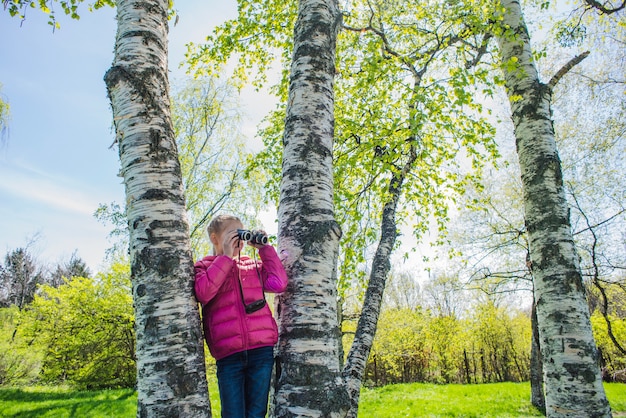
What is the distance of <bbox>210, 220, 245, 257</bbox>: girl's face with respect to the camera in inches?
91.3

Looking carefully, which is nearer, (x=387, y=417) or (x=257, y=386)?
(x=257, y=386)

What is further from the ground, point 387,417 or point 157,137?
point 157,137

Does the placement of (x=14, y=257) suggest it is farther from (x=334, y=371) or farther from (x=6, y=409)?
(x=334, y=371)

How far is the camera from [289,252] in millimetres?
2203

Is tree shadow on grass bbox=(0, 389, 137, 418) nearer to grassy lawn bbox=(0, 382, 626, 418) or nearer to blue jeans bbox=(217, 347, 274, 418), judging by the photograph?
grassy lawn bbox=(0, 382, 626, 418)

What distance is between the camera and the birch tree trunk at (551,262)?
3.13 meters

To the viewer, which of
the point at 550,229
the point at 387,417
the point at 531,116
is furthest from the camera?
the point at 387,417

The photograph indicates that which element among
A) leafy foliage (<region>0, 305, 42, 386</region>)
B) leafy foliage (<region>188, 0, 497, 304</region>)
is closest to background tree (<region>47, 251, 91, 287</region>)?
leafy foliage (<region>0, 305, 42, 386</region>)

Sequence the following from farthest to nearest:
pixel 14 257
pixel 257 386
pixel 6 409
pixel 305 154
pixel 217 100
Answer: pixel 14 257 → pixel 217 100 → pixel 6 409 → pixel 305 154 → pixel 257 386

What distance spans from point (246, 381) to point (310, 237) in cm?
99

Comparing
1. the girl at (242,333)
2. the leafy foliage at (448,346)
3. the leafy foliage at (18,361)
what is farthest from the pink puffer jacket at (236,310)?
the leafy foliage at (448,346)

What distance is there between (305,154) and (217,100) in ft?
50.3

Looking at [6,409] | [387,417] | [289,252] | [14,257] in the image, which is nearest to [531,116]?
[289,252]

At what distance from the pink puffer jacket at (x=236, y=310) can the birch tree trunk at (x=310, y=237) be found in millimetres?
113
